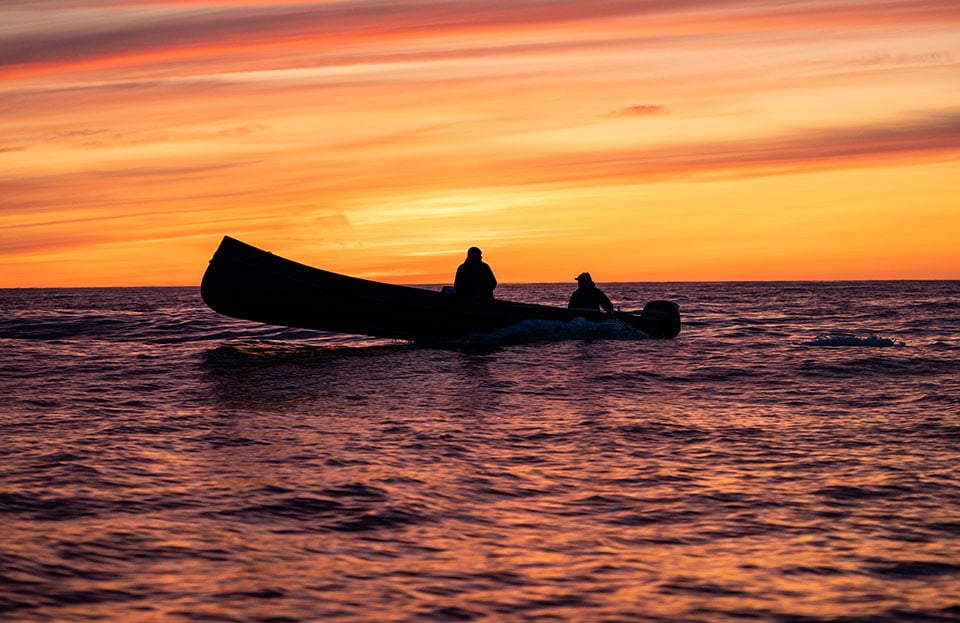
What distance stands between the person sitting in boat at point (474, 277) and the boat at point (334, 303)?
36 cm

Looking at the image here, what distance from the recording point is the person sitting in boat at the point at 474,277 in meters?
21.3

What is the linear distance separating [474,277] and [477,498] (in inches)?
563

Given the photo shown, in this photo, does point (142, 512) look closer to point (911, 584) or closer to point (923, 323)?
point (911, 584)

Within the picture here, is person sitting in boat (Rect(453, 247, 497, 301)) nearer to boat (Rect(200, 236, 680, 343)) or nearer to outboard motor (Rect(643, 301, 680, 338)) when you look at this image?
boat (Rect(200, 236, 680, 343))

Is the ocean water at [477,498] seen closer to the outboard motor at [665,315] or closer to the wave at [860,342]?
the wave at [860,342]

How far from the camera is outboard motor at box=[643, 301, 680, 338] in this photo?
24.5 metres

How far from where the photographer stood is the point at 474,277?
2139cm

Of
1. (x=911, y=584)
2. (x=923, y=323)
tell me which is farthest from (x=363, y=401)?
(x=923, y=323)

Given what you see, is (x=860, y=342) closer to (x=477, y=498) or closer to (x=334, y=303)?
(x=334, y=303)

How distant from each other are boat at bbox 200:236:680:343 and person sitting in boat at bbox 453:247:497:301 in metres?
0.36

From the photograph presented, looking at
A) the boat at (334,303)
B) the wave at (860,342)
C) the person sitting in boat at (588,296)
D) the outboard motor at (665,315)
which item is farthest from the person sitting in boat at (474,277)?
the wave at (860,342)

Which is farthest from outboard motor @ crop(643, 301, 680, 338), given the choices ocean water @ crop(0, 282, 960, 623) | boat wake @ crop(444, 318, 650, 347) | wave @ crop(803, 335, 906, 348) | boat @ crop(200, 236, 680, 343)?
ocean water @ crop(0, 282, 960, 623)

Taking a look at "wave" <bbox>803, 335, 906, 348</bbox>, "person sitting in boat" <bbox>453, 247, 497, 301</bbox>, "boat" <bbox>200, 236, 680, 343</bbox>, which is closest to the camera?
"boat" <bbox>200, 236, 680, 343</bbox>

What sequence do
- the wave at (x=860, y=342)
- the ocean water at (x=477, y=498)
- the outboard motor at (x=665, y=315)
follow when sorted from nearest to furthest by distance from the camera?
1. the ocean water at (x=477, y=498)
2. the wave at (x=860, y=342)
3. the outboard motor at (x=665, y=315)
